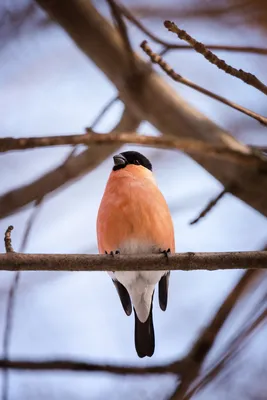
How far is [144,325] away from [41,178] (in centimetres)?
89

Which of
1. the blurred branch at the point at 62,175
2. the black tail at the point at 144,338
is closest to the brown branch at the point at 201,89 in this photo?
the blurred branch at the point at 62,175

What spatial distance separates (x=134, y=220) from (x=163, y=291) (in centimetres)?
39

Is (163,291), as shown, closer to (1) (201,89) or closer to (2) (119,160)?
(2) (119,160)

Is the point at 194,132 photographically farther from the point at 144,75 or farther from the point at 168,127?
the point at 144,75

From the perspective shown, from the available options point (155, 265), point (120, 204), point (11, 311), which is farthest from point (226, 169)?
point (11, 311)

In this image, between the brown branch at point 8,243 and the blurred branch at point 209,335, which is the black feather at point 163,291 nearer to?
the brown branch at point 8,243

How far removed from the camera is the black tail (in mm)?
2723

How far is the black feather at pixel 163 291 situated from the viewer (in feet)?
8.85

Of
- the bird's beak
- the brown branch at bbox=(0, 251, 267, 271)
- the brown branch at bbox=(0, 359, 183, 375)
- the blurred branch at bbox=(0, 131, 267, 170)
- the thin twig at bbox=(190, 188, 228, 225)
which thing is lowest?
the brown branch at bbox=(0, 359, 183, 375)

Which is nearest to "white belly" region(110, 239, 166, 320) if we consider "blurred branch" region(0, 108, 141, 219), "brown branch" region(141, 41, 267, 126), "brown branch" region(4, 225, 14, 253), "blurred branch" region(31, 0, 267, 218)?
"blurred branch" region(0, 108, 141, 219)

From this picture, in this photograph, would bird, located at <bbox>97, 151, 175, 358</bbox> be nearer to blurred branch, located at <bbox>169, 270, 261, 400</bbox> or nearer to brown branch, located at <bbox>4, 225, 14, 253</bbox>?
brown branch, located at <bbox>4, 225, 14, 253</bbox>

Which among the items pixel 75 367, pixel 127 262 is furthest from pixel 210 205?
pixel 75 367

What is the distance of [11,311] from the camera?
1897mm

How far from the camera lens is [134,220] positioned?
2592 mm
